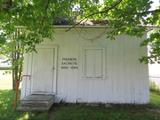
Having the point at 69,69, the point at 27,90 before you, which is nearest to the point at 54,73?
the point at 69,69

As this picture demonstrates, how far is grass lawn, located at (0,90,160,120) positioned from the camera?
28.5 feet

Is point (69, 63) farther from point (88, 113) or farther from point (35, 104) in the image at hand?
point (88, 113)

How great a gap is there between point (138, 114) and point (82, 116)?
2.02m

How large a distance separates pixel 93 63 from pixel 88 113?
271 cm

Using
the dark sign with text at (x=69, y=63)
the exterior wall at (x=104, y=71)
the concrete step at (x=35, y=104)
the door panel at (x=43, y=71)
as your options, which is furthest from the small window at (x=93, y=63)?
the concrete step at (x=35, y=104)

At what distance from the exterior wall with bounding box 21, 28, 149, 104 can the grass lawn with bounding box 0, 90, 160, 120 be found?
664mm

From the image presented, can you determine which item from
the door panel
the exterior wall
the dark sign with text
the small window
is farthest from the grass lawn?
the dark sign with text

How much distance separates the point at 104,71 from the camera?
36.6ft

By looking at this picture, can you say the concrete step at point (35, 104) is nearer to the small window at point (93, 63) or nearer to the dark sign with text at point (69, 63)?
the dark sign with text at point (69, 63)

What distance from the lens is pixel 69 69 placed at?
11.3m

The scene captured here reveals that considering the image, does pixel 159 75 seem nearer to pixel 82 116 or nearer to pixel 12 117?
pixel 82 116

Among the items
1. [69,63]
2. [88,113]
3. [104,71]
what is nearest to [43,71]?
[69,63]

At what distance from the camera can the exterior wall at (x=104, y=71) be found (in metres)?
11.1

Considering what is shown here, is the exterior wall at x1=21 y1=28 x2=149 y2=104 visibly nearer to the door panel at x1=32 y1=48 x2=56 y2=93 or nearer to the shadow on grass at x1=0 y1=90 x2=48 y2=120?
the door panel at x1=32 y1=48 x2=56 y2=93
